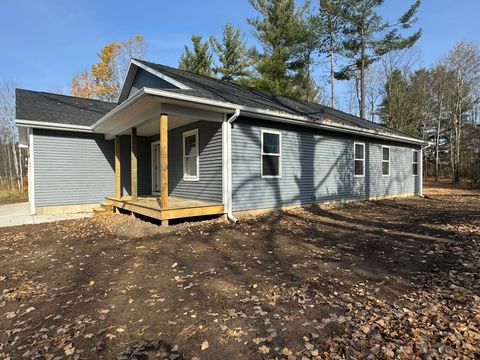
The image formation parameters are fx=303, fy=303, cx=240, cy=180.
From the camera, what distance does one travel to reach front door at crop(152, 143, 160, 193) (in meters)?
12.2

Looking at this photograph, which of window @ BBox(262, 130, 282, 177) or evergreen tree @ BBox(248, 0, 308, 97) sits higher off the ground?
evergreen tree @ BBox(248, 0, 308, 97)

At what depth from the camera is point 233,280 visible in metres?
4.20

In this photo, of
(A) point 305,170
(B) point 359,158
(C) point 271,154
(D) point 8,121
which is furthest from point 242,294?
(D) point 8,121

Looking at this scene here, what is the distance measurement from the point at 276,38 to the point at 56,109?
695 inches

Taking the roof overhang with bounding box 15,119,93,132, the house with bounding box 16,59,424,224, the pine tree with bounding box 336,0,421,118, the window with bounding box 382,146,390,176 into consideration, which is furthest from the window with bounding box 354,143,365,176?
the pine tree with bounding box 336,0,421,118

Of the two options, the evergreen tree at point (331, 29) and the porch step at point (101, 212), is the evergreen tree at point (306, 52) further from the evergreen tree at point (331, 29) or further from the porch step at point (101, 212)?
the porch step at point (101, 212)

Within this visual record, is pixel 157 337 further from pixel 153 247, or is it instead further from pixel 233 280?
pixel 153 247

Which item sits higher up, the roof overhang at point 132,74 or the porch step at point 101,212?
the roof overhang at point 132,74

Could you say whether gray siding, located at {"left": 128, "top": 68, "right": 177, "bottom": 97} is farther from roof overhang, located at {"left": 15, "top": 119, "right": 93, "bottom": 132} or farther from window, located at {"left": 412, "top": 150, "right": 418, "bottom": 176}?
window, located at {"left": 412, "top": 150, "right": 418, "bottom": 176}

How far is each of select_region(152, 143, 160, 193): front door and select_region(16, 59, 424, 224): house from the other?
4 centimetres

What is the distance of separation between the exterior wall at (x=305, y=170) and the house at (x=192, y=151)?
3 cm

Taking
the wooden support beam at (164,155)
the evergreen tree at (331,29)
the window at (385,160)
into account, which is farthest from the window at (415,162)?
the wooden support beam at (164,155)

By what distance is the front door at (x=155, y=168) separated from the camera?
1220cm

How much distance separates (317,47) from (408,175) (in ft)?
48.9
